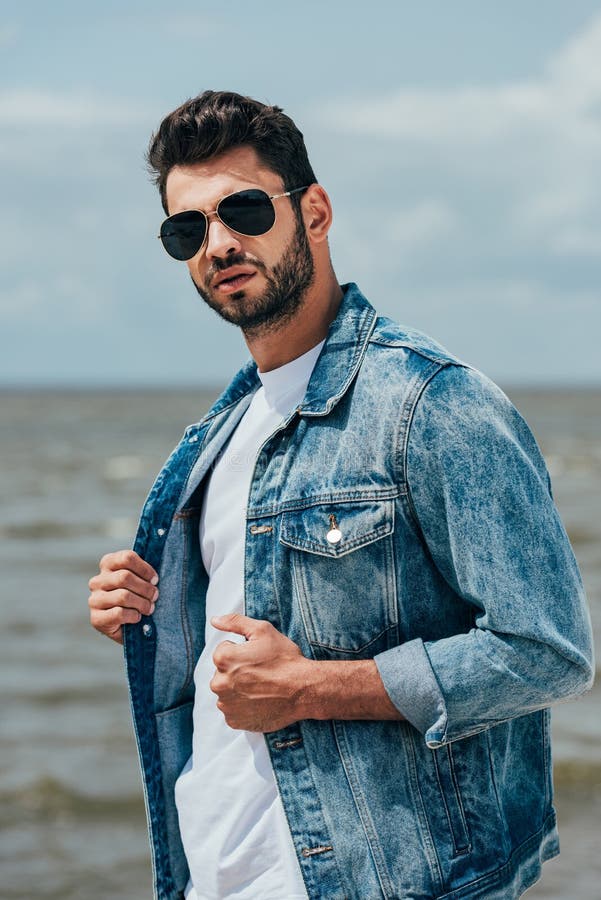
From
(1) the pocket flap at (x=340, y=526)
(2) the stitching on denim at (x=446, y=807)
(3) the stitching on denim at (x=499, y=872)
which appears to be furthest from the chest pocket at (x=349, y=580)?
(3) the stitching on denim at (x=499, y=872)

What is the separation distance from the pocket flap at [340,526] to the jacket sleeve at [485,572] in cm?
7

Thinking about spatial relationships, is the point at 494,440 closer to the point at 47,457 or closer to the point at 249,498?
the point at 249,498

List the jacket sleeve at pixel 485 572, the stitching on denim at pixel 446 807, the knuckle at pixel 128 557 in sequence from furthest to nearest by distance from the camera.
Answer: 1. the knuckle at pixel 128 557
2. the stitching on denim at pixel 446 807
3. the jacket sleeve at pixel 485 572

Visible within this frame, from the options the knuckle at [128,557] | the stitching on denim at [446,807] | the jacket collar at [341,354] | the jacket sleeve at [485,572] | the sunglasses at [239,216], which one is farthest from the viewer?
the knuckle at [128,557]

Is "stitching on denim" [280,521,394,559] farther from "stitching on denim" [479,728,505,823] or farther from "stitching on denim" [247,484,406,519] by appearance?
"stitching on denim" [479,728,505,823]

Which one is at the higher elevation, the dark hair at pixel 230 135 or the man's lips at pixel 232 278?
the dark hair at pixel 230 135

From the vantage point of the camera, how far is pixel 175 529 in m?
2.46

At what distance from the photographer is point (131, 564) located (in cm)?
242

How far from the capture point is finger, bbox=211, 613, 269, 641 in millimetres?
2086

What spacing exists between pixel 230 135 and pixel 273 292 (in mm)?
335

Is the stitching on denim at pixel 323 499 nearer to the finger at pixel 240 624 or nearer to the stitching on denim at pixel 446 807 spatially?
the finger at pixel 240 624

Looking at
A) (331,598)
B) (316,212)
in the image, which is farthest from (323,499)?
(316,212)

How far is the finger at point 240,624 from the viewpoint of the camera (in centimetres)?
A: 209

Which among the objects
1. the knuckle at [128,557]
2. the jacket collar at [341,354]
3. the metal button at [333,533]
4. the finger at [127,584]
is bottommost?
the metal button at [333,533]
